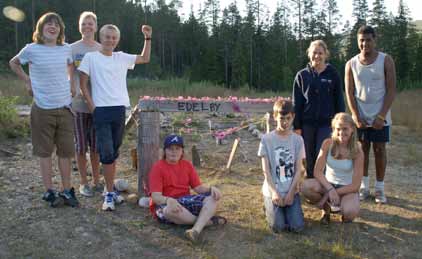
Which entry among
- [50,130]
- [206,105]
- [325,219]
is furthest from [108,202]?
[325,219]

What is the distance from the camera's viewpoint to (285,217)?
407cm

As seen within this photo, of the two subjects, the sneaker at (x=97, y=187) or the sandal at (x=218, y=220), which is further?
the sneaker at (x=97, y=187)

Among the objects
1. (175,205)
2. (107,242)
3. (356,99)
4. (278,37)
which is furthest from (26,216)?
(278,37)

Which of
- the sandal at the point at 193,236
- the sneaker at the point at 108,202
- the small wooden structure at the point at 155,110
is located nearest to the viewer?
the sandal at the point at 193,236

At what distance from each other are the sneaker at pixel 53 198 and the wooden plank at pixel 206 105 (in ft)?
4.13

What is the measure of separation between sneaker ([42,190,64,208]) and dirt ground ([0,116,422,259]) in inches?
2.8

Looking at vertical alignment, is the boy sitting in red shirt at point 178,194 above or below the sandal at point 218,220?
above

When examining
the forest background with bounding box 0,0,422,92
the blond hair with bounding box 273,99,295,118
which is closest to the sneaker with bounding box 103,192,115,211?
the blond hair with bounding box 273,99,295,118

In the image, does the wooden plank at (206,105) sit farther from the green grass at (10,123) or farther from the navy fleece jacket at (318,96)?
the green grass at (10,123)

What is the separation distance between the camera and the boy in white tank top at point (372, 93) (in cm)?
470

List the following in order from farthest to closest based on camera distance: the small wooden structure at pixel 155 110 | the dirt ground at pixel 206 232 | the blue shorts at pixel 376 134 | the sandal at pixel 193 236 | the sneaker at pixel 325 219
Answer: the blue shorts at pixel 376 134
the small wooden structure at pixel 155 110
the sneaker at pixel 325 219
the sandal at pixel 193 236
the dirt ground at pixel 206 232

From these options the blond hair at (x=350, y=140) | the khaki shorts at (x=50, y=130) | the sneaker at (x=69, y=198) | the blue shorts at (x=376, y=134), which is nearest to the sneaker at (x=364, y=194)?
the blue shorts at (x=376, y=134)

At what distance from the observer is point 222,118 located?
1103 centimetres

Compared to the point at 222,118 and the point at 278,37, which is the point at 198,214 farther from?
the point at 278,37
